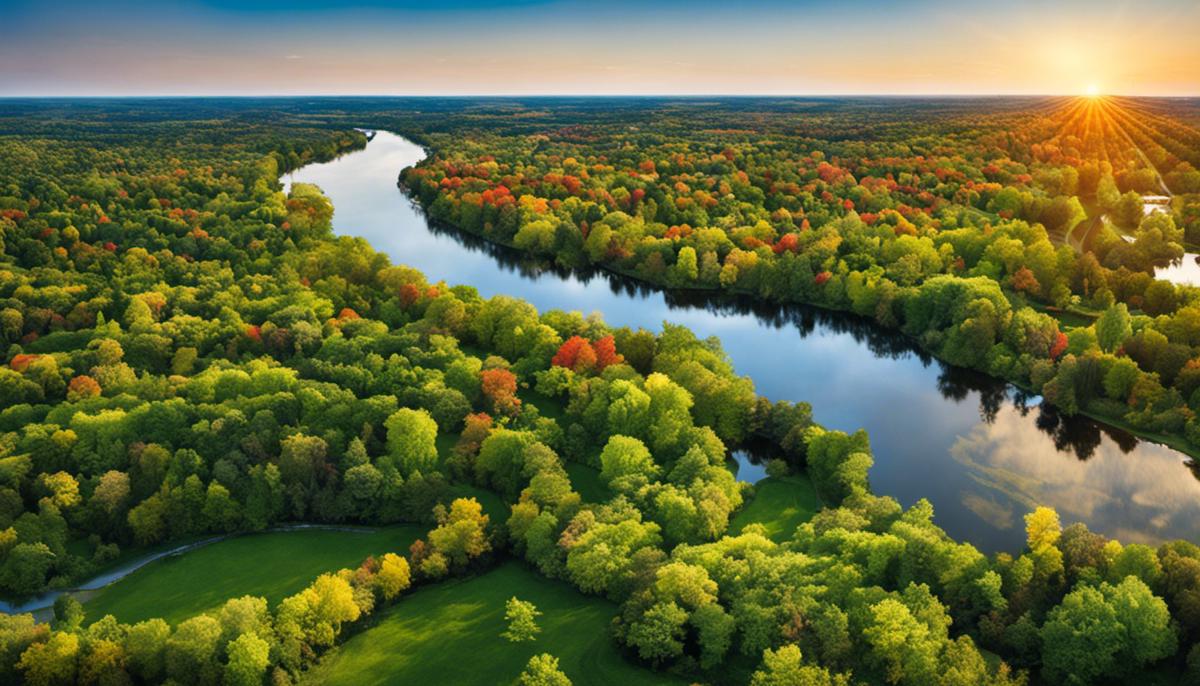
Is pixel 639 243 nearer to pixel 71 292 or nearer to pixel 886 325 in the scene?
pixel 886 325

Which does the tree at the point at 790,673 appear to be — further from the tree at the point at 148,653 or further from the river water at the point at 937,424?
the tree at the point at 148,653

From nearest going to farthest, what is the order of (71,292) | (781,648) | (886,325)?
(781,648) < (71,292) < (886,325)

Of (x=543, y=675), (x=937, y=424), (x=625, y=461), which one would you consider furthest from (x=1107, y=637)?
(x=937, y=424)

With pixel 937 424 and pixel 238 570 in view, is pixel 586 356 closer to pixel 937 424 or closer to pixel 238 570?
pixel 238 570

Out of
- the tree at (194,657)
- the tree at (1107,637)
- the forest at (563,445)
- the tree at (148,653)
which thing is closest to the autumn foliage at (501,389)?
the forest at (563,445)

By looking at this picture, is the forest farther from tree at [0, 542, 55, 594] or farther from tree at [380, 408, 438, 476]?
tree at [380, 408, 438, 476]

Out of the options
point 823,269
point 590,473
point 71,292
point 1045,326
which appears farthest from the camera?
point 823,269

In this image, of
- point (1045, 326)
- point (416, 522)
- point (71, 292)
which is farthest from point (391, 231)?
point (1045, 326)
